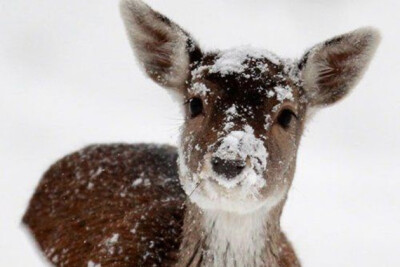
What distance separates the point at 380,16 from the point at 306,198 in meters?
9.48

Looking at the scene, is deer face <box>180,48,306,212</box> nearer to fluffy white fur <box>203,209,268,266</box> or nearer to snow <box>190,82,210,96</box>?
snow <box>190,82,210,96</box>

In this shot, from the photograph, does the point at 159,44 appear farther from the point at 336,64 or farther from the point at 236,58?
the point at 336,64

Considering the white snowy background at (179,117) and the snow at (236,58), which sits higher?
the snow at (236,58)

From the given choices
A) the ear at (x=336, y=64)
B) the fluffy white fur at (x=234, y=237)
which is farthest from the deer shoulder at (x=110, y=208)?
the ear at (x=336, y=64)

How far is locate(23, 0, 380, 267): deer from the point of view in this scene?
4570 mm

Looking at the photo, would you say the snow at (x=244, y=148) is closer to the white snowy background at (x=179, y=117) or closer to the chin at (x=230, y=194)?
the chin at (x=230, y=194)

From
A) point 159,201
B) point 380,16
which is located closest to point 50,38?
point 380,16

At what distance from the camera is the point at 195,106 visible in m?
5.07

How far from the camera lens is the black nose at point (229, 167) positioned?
4.23 m

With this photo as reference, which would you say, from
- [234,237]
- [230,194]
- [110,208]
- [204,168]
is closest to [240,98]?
[204,168]

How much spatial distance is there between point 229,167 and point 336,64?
1.74 meters

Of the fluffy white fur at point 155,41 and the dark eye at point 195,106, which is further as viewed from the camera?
the fluffy white fur at point 155,41

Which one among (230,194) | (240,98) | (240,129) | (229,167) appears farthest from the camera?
(240,98)

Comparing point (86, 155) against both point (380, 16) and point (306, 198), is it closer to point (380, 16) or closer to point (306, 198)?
point (306, 198)
